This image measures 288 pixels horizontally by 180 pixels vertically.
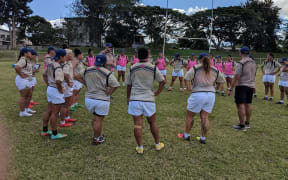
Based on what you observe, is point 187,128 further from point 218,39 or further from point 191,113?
point 218,39

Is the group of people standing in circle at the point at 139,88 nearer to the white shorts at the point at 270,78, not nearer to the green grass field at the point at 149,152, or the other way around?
the green grass field at the point at 149,152

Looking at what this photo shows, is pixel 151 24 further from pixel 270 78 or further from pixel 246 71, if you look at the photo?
Result: pixel 246 71

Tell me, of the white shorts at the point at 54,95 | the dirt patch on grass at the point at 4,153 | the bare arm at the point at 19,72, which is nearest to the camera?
the dirt patch on grass at the point at 4,153

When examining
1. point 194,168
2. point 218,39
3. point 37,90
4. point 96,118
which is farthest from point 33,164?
point 218,39

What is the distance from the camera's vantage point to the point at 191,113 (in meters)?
4.57

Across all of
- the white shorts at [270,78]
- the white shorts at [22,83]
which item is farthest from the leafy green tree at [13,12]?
the white shorts at [270,78]

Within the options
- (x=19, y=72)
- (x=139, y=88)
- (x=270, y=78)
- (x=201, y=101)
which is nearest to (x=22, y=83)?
(x=19, y=72)

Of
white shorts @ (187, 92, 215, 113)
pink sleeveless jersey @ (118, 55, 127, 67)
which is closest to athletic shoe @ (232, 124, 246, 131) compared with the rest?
white shorts @ (187, 92, 215, 113)

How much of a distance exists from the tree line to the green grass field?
144 ft

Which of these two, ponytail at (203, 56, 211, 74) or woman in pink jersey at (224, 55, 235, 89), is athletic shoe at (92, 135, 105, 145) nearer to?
ponytail at (203, 56, 211, 74)

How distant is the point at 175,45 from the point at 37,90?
5707 cm

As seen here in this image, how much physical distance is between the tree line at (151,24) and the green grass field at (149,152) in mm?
43755

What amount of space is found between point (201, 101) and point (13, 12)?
56.1 metres

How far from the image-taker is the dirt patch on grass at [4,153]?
3.45m
